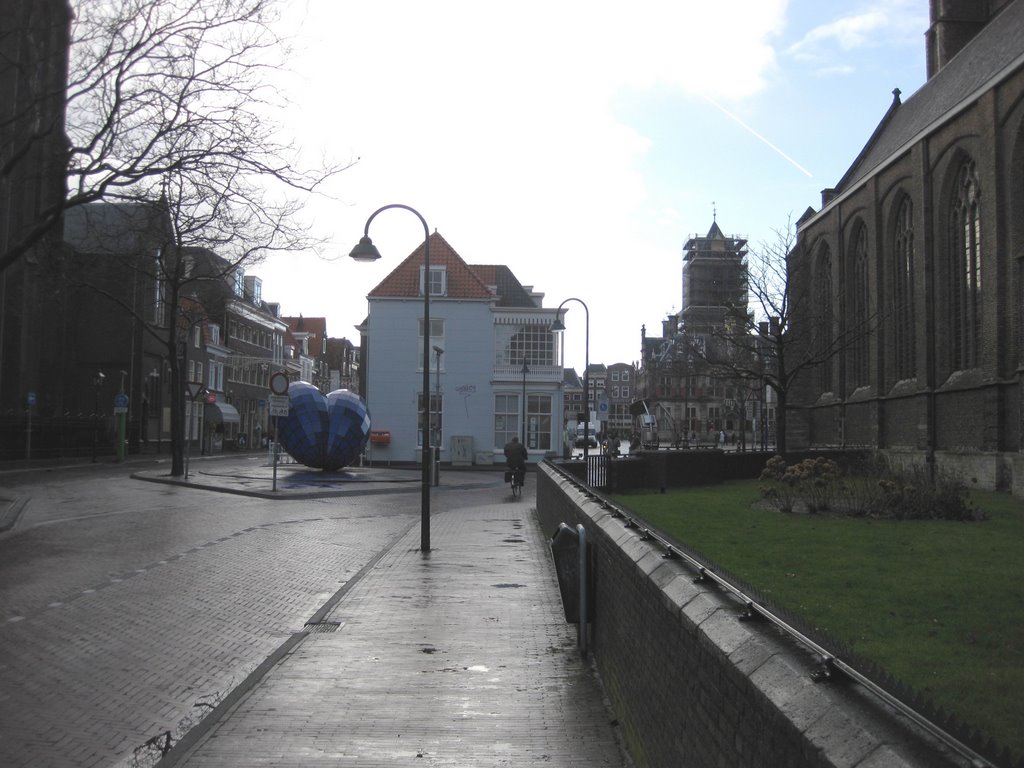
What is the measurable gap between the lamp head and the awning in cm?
5377

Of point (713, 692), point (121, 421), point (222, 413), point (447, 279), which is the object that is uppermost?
point (447, 279)

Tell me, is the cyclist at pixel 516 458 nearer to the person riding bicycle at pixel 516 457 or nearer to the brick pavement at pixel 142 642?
the person riding bicycle at pixel 516 457

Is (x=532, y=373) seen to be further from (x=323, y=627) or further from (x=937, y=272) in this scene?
(x=323, y=627)

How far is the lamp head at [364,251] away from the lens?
1517 cm

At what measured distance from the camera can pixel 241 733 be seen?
5.89m

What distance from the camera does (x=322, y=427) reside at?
128 ft

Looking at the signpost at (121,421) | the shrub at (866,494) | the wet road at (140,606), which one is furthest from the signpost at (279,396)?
the signpost at (121,421)

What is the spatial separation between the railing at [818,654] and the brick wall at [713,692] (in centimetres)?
3

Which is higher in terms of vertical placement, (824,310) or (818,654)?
(824,310)

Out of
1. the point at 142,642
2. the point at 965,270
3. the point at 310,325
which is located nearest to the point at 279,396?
the point at 142,642

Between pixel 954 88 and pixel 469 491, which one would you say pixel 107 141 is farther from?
pixel 954 88

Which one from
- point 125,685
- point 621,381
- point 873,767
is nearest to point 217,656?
point 125,685

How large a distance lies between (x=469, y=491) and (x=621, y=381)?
145 meters

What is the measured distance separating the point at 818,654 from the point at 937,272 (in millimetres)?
37919
